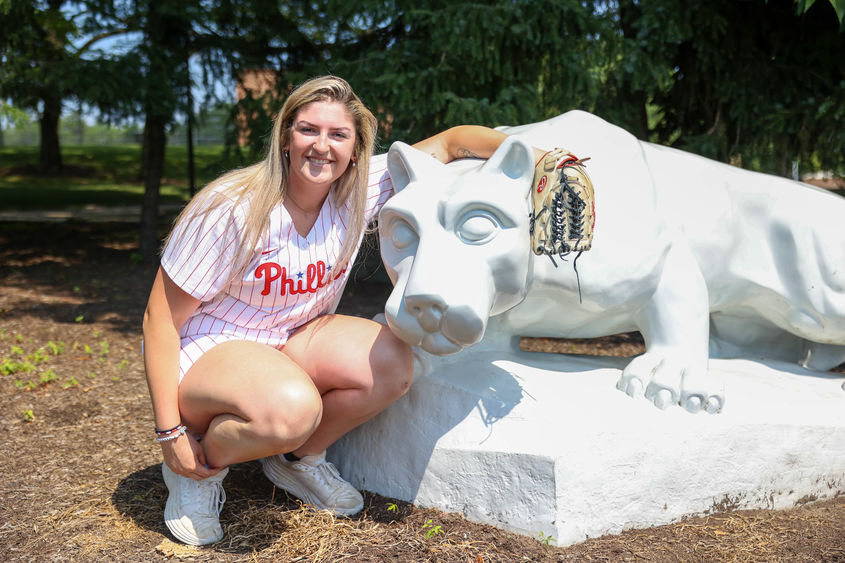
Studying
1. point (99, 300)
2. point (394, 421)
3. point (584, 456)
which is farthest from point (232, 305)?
point (99, 300)

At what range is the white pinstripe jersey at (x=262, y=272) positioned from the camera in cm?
247

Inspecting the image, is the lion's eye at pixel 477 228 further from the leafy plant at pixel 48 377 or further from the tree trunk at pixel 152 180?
the tree trunk at pixel 152 180

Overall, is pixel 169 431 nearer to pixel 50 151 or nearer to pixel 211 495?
pixel 211 495

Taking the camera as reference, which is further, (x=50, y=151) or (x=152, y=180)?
(x=50, y=151)

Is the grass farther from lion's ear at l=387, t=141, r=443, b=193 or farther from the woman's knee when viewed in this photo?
the woman's knee

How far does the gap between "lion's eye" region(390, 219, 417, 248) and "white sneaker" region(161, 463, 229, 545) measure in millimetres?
1014

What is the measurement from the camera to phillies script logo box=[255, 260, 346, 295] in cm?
258

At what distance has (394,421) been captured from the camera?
287 cm

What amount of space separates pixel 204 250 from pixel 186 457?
2.21 feet

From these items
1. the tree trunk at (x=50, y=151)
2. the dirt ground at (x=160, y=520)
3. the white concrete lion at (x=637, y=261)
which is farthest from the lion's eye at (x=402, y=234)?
the tree trunk at (x=50, y=151)

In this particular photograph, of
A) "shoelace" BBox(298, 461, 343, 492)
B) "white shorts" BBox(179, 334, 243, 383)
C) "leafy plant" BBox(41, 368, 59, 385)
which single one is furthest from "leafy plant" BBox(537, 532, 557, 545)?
"leafy plant" BBox(41, 368, 59, 385)

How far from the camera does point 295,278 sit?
2.63m

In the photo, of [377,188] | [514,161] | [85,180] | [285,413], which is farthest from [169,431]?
[85,180]

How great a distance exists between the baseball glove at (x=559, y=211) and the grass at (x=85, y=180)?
32.4 feet
